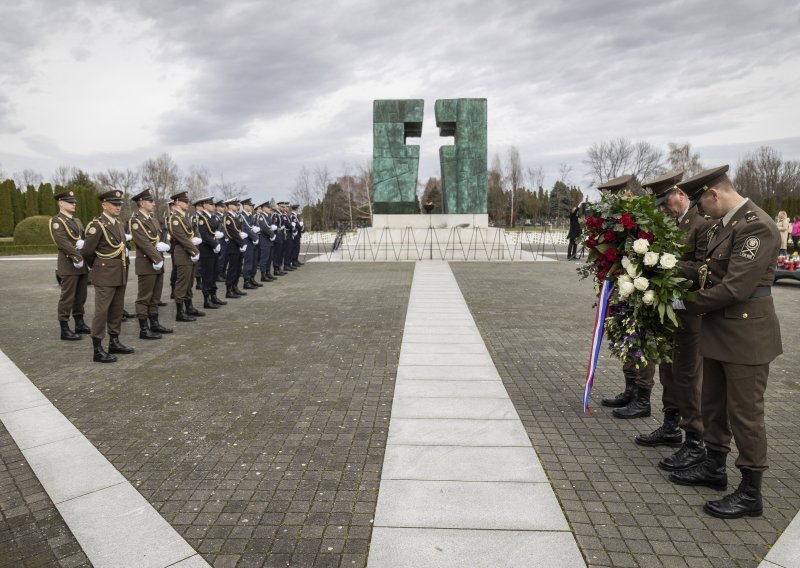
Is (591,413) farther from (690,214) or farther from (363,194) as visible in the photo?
(363,194)

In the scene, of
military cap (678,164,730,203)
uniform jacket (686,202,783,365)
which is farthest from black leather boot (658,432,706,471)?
military cap (678,164,730,203)

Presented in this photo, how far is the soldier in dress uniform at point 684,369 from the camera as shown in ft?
13.2

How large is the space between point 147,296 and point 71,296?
1221mm

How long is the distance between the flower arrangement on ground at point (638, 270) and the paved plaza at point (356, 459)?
3.04 feet

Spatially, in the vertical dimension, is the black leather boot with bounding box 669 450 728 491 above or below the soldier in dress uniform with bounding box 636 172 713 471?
below

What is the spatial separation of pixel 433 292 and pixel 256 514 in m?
9.60

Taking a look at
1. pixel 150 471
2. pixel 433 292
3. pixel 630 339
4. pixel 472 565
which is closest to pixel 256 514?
pixel 150 471

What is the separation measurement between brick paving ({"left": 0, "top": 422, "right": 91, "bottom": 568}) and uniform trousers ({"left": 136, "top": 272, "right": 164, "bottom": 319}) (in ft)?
15.0

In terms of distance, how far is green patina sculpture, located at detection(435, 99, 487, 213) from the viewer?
77.3 ft

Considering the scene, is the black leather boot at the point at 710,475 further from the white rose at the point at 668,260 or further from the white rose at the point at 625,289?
the white rose at the point at 668,260

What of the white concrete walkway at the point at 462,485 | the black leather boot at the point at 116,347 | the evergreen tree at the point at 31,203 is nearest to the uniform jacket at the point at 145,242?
the black leather boot at the point at 116,347

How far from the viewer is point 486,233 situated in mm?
23906

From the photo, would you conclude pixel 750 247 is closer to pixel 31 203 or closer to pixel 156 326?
pixel 156 326

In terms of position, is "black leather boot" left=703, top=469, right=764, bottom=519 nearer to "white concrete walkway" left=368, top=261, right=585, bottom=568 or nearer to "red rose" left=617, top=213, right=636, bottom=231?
"white concrete walkway" left=368, top=261, right=585, bottom=568
